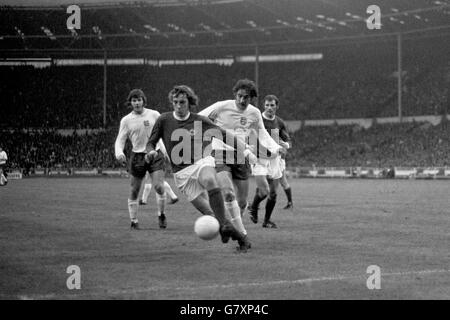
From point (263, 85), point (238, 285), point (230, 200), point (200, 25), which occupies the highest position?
point (200, 25)

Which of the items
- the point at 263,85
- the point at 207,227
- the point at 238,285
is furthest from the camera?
the point at 263,85

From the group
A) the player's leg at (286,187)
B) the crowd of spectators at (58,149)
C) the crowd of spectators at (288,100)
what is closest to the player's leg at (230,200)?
the player's leg at (286,187)

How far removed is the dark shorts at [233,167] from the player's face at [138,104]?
9.70 ft

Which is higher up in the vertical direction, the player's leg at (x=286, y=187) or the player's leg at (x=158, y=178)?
the player's leg at (x=158, y=178)

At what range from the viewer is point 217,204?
947 centimetres

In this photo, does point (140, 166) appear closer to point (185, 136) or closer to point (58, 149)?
point (185, 136)

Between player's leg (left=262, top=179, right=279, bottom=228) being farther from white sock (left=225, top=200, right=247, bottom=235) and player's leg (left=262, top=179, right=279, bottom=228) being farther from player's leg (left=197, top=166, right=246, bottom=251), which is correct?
player's leg (left=197, top=166, right=246, bottom=251)

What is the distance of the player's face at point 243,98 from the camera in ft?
36.0

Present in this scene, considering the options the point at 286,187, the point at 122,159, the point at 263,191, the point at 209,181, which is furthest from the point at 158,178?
the point at 286,187

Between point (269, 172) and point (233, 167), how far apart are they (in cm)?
322

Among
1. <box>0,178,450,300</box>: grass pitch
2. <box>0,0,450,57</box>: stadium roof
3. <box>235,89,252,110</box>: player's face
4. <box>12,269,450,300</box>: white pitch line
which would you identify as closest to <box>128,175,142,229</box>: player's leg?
<box>0,178,450,300</box>: grass pitch

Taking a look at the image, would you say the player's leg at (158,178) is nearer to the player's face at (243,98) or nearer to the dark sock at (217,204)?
the player's face at (243,98)

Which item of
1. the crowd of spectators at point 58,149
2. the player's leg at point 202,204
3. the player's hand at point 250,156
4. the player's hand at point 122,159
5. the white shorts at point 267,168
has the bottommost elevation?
the crowd of spectators at point 58,149
